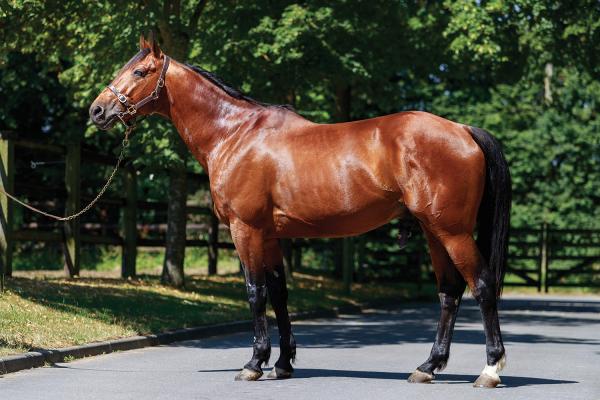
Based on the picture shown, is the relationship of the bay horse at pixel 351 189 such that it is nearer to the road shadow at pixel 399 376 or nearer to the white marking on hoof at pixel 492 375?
the white marking on hoof at pixel 492 375

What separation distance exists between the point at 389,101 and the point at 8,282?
1416cm

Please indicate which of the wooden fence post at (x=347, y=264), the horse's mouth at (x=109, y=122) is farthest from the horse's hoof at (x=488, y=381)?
the wooden fence post at (x=347, y=264)

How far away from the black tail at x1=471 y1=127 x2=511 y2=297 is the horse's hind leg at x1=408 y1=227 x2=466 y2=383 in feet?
1.18

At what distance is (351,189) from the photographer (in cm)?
938

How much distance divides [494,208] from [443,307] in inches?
39.0

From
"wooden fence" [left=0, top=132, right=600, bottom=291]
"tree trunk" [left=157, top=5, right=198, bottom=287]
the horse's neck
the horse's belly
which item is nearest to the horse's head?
the horse's neck

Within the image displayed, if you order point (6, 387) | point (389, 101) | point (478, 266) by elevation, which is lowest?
point (6, 387)

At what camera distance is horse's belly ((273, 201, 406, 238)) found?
9.42 m

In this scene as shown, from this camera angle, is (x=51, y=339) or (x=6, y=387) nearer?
(x=6, y=387)

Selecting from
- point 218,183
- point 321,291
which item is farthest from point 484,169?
point 321,291

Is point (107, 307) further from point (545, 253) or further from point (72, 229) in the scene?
point (545, 253)

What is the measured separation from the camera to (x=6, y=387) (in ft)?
29.5

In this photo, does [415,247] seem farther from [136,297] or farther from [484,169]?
[484,169]

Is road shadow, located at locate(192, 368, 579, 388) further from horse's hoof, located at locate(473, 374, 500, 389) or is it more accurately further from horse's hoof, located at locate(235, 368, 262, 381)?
horse's hoof, located at locate(235, 368, 262, 381)
